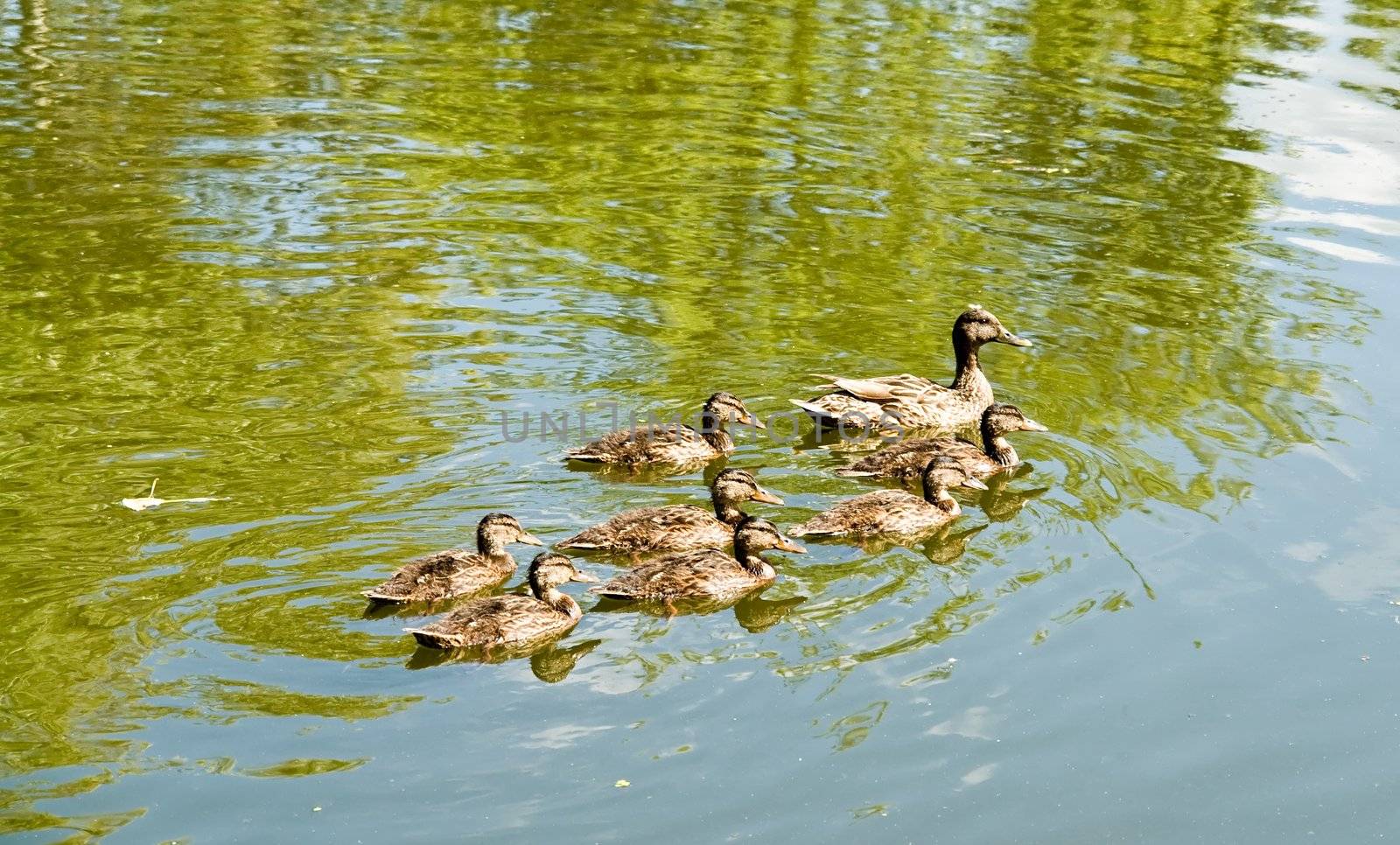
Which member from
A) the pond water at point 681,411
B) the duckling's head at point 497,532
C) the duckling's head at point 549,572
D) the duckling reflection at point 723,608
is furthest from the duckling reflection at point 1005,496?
the duckling's head at point 497,532

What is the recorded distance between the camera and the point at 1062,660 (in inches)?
263

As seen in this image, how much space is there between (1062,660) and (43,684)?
3.89m

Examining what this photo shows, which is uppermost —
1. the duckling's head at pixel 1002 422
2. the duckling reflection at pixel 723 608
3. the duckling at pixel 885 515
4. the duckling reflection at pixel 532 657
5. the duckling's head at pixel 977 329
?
the duckling's head at pixel 977 329

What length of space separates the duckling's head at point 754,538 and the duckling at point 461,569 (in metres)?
0.90

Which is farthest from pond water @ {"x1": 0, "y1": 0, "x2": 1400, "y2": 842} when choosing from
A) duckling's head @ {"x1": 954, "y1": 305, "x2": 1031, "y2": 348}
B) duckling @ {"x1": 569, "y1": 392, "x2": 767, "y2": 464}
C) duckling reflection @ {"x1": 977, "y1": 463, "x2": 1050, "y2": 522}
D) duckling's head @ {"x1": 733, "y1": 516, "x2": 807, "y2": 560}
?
duckling's head @ {"x1": 954, "y1": 305, "x2": 1031, "y2": 348}

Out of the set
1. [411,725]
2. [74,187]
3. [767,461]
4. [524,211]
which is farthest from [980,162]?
[411,725]

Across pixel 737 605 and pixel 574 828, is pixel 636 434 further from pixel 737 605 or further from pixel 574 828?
pixel 574 828

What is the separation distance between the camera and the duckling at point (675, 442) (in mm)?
8594

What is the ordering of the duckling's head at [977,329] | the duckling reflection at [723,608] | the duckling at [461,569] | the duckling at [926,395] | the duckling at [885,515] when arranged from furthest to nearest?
the duckling's head at [977,329]
the duckling at [926,395]
the duckling at [885,515]
the duckling reflection at [723,608]
the duckling at [461,569]

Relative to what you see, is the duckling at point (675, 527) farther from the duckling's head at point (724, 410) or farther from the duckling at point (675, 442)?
the duckling's head at point (724, 410)

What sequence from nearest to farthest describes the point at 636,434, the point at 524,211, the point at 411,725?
the point at 411,725, the point at 636,434, the point at 524,211

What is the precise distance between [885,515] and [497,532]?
6.04 feet

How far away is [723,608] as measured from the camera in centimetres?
725

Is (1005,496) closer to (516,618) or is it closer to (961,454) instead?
(961,454)
